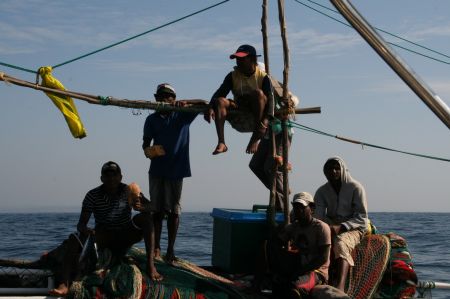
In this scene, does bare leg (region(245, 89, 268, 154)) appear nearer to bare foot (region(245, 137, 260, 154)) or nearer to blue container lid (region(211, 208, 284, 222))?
bare foot (region(245, 137, 260, 154))

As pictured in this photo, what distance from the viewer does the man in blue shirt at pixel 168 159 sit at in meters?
8.27

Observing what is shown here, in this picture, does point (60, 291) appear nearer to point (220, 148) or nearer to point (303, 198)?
point (220, 148)

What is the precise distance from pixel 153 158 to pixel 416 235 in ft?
67.4

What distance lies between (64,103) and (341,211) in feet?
9.69

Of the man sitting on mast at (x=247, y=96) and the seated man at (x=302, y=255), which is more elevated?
the man sitting on mast at (x=247, y=96)

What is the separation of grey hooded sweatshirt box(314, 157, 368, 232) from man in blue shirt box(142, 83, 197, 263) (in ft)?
Answer: 4.61

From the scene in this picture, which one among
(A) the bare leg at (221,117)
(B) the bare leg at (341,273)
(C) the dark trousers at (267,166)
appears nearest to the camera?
(B) the bare leg at (341,273)

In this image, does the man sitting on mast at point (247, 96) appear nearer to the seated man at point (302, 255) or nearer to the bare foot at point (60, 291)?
the seated man at point (302, 255)

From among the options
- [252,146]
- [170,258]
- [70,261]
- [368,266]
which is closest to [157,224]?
[170,258]

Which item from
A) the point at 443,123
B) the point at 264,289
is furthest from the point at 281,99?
the point at 443,123

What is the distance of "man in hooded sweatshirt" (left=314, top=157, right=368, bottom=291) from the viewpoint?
780cm

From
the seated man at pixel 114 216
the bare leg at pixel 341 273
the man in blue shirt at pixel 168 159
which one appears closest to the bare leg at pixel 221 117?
the man in blue shirt at pixel 168 159

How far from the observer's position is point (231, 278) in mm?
8352

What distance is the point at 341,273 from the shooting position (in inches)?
305
